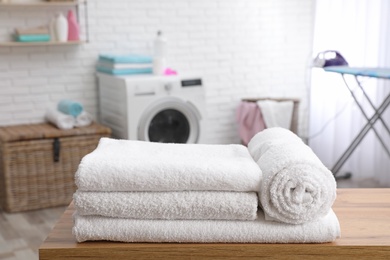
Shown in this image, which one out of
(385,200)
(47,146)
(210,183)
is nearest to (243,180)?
(210,183)

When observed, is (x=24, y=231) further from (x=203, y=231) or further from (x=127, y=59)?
(x=203, y=231)

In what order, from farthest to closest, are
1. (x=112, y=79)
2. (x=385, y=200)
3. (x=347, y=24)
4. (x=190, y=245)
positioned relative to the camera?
(x=347, y=24) → (x=112, y=79) → (x=385, y=200) → (x=190, y=245)

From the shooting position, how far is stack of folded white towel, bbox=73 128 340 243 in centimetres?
132

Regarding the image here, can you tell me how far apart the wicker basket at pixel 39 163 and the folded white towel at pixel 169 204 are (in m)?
2.99

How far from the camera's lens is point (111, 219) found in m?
1.36

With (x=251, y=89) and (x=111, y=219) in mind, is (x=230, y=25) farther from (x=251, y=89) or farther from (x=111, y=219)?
(x=111, y=219)

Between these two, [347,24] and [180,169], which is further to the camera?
[347,24]

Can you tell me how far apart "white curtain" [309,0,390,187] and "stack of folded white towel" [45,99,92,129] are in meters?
2.14

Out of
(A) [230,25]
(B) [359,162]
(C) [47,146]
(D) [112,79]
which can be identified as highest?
(A) [230,25]

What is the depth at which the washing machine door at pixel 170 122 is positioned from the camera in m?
4.50

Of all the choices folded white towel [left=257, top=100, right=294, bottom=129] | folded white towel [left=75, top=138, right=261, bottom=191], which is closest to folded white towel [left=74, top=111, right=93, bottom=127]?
folded white towel [left=257, top=100, right=294, bottom=129]

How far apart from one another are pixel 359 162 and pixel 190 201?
397 cm

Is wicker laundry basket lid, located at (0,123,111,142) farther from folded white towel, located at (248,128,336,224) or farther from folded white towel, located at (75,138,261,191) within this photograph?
folded white towel, located at (248,128,336,224)

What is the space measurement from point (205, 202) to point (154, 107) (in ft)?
10.5
